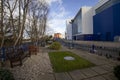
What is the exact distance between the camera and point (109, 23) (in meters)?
44.8

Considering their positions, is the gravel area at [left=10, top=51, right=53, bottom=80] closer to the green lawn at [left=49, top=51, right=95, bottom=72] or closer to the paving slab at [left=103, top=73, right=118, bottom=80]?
the green lawn at [left=49, top=51, right=95, bottom=72]

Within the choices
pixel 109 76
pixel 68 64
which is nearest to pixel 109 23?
pixel 68 64

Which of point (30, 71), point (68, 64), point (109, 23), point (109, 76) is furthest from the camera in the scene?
point (109, 23)

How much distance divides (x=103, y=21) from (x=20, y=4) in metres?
41.7

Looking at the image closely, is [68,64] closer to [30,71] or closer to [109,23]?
[30,71]

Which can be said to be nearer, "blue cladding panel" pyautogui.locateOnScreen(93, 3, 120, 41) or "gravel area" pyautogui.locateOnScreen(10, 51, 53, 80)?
"gravel area" pyautogui.locateOnScreen(10, 51, 53, 80)

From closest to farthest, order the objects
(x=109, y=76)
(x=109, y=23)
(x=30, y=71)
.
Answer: (x=109, y=76), (x=30, y=71), (x=109, y=23)

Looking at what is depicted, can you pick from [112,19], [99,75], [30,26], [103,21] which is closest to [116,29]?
[112,19]

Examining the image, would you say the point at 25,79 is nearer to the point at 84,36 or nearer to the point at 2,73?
the point at 2,73

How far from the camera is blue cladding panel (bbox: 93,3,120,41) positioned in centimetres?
4077

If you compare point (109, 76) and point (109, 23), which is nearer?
point (109, 76)

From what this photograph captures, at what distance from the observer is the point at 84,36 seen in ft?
220

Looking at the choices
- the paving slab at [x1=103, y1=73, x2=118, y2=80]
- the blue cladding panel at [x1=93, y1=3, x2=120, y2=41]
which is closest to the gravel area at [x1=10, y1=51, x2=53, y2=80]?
the paving slab at [x1=103, y1=73, x2=118, y2=80]

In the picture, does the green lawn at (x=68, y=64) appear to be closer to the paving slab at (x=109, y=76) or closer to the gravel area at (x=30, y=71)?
the gravel area at (x=30, y=71)
